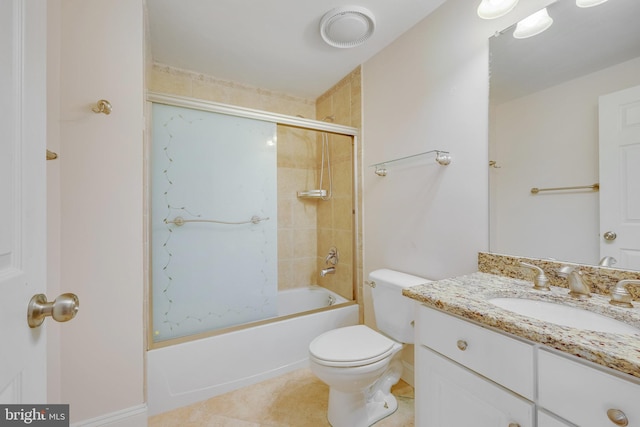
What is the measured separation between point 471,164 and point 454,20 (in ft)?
2.60

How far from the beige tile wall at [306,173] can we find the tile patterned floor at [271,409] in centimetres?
78

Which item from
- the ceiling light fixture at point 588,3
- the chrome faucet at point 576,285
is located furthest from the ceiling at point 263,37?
the chrome faucet at point 576,285

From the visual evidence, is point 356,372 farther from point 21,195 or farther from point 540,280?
point 21,195

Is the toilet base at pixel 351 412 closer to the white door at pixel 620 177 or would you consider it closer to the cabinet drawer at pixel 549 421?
the cabinet drawer at pixel 549 421

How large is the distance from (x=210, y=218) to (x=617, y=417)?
1.81m

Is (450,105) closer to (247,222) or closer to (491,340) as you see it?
(491,340)

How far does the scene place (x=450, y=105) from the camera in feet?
4.57

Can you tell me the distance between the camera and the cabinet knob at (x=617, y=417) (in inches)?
20.3

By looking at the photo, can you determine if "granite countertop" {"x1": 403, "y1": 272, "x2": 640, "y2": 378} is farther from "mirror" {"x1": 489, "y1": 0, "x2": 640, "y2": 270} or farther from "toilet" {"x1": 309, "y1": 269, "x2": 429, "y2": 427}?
"toilet" {"x1": 309, "y1": 269, "x2": 429, "y2": 427}

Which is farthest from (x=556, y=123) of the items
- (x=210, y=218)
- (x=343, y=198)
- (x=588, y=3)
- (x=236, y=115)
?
(x=210, y=218)

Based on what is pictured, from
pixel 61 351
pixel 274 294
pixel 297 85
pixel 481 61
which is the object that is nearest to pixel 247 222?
pixel 274 294

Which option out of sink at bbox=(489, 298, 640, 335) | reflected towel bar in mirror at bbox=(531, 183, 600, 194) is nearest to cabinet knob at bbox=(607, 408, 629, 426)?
sink at bbox=(489, 298, 640, 335)

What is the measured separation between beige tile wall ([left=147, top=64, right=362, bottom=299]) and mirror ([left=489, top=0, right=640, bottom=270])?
105 centimetres

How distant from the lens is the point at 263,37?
1.71 m
